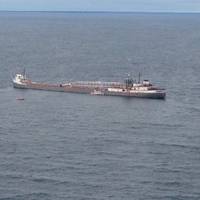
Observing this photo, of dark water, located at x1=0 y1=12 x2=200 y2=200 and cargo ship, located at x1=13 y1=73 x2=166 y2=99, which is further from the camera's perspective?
cargo ship, located at x1=13 y1=73 x2=166 y2=99

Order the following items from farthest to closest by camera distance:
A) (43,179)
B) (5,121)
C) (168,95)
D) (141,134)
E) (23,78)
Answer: (23,78), (168,95), (5,121), (141,134), (43,179)

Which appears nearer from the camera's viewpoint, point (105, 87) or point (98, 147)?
point (98, 147)

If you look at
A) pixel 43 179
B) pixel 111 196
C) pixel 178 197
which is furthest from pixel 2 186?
pixel 178 197

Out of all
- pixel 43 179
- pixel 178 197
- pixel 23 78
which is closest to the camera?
pixel 178 197

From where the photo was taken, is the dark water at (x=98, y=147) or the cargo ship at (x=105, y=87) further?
the cargo ship at (x=105, y=87)

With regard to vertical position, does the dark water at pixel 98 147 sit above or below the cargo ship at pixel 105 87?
below

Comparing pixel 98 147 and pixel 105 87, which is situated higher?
pixel 105 87

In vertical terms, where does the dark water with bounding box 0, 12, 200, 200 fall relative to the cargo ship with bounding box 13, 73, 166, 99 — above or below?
below

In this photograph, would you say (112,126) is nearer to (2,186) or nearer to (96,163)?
(96,163)
